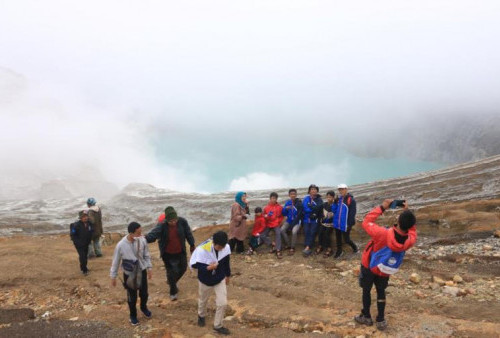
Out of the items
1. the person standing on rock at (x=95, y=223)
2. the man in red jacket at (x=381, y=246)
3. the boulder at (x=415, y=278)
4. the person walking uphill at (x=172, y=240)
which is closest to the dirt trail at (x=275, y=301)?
the boulder at (x=415, y=278)

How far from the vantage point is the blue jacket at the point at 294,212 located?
39.3 ft

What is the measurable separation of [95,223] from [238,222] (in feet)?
17.0

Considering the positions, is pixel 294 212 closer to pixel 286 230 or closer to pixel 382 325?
pixel 286 230

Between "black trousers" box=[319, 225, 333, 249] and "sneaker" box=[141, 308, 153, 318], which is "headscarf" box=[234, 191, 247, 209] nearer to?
"black trousers" box=[319, 225, 333, 249]

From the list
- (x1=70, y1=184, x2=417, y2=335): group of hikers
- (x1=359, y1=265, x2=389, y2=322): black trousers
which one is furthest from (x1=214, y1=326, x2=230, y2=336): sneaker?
(x1=359, y1=265, x2=389, y2=322): black trousers

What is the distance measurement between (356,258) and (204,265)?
605cm

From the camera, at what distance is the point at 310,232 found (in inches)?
465

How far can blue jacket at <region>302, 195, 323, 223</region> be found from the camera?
37.8 ft

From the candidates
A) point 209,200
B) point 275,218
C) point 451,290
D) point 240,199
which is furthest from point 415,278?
point 209,200

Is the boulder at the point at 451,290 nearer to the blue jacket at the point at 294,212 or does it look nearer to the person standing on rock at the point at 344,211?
the person standing on rock at the point at 344,211

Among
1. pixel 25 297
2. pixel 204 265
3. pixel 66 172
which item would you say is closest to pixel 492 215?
pixel 204 265

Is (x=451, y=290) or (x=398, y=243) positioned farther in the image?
(x=451, y=290)

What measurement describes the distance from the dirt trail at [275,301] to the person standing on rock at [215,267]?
67 centimetres

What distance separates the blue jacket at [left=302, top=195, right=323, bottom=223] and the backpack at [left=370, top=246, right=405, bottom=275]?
204 inches
